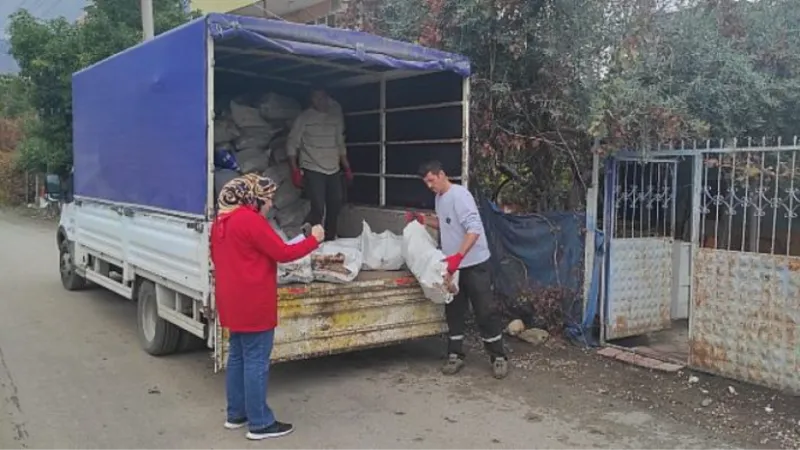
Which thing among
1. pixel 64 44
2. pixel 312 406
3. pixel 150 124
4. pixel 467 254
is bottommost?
pixel 312 406

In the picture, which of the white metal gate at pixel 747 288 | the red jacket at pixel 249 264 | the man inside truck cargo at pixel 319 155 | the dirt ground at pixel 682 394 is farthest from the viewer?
the man inside truck cargo at pixel 319 155

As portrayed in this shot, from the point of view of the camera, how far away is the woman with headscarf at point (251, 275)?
4.39 m

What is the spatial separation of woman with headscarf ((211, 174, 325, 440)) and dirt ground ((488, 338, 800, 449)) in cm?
219

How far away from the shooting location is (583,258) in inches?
259

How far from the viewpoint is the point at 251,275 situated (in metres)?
4.41

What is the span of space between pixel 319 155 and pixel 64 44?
10834mm

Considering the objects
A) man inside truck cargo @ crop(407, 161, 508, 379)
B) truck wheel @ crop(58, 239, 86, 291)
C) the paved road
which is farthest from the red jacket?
truck wheel @ crop(58, 239, 86, 291)

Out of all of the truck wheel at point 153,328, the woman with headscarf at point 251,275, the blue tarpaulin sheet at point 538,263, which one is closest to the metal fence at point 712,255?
the blue tarpaulin sheet at point 538,263

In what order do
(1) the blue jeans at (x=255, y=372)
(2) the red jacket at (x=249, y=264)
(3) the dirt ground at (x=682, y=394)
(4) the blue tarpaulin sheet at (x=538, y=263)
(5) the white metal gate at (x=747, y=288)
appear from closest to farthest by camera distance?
(2) the red jacket at (x=249, y=264) → (1) the blue jeans at (x=255, y=372) → (3) the dirt ground at (x=682, y=394) → (5) the white metal gate at (x=747, y=288) → (4) the blue tarpaulin sheet at (x=538, y=263)

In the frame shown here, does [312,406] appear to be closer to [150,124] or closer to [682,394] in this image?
[682,394]

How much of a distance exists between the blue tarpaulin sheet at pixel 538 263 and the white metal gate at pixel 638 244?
283mm

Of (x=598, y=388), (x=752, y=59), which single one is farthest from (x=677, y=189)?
(x=598, y=388)

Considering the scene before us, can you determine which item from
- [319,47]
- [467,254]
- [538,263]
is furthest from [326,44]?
[538,263]

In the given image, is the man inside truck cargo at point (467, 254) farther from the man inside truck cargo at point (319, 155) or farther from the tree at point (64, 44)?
the tree at point (64, 44)
